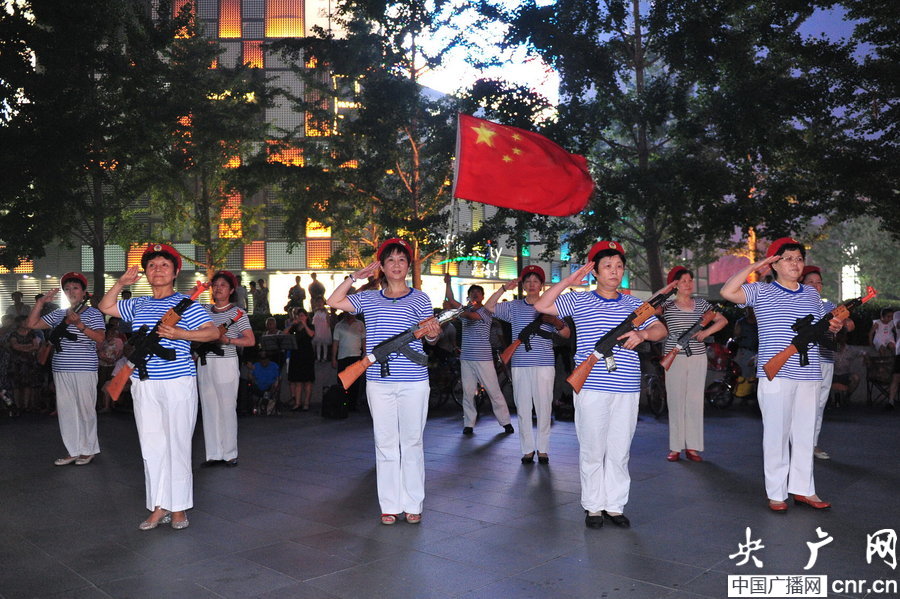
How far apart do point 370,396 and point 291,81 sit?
3651 centimetres

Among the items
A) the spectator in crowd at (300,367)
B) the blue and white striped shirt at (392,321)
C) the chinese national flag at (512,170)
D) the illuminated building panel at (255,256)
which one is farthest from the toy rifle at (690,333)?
the illuminated building panel at (255,256)

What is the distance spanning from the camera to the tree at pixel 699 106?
1925cm

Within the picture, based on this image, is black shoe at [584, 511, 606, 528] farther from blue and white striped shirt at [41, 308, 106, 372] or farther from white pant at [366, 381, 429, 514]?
blue and white striped shirt at [41, 308, 106, 372]

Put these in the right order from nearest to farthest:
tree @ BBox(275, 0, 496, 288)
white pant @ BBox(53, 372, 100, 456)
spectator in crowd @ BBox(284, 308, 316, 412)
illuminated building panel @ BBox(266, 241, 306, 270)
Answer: white pant @ BBox(53, 372, 100, 456), spectator in crowd @ BBox(284, 308, 316, 412), tree @ BBox(275, 0, 496, 288), illuminated building panel @ BBox(266, 241, 306, 270)

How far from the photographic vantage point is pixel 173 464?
22.6ft

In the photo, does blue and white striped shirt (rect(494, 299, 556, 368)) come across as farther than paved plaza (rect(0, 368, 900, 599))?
Yes

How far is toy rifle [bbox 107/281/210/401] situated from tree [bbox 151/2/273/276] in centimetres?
1877

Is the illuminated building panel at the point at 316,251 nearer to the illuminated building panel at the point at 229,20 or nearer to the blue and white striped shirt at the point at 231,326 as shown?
the illuminated building panel at the point at 229,20

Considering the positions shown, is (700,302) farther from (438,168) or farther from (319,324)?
(438,168)

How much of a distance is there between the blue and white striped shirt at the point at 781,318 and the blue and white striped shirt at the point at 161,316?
465 centimetres

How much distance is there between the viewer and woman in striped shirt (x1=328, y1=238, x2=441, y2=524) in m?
6.93

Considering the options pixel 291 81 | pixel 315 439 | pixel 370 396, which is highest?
pixel 291 81

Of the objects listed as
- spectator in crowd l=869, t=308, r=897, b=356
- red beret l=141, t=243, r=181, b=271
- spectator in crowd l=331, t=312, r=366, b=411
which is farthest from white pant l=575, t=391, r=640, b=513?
spectator in crowd l=869, t=308, r=897, b=356

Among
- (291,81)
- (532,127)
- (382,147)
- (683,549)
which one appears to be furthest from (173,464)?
(291,81)
